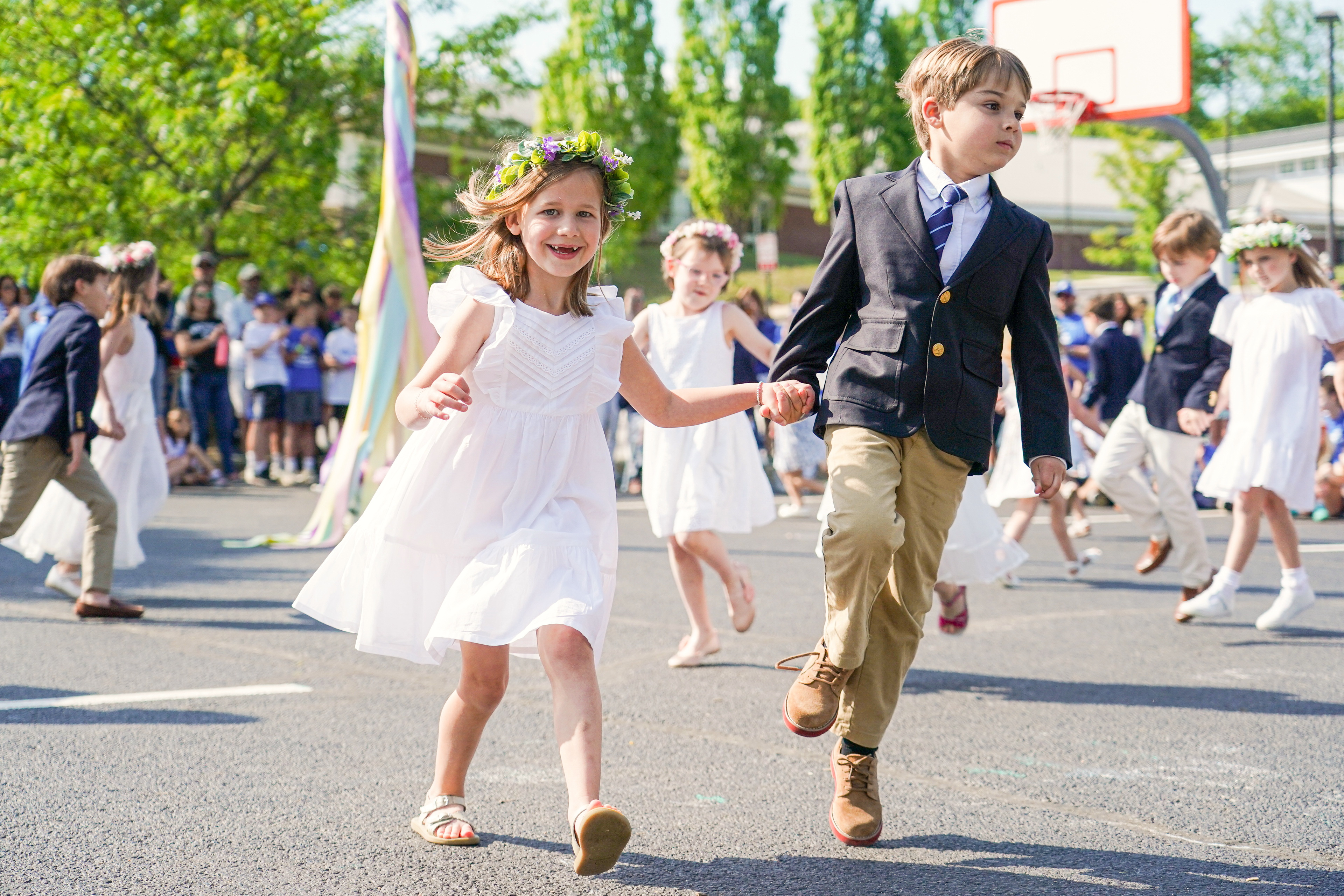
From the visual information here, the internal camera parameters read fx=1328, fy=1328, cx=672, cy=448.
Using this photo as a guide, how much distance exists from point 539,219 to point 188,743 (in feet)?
7.37

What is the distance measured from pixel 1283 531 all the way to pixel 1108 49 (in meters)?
8.35

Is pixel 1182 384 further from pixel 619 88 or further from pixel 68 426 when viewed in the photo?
pixel 619 88

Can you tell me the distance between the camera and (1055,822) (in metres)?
3.67

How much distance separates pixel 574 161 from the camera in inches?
139

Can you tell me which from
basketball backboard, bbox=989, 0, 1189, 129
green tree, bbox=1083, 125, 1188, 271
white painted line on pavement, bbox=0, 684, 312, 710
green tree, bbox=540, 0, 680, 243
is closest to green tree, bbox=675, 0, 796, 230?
green tree, bbox=540, 0, 680, 243

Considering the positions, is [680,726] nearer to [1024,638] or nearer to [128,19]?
[1024,638]

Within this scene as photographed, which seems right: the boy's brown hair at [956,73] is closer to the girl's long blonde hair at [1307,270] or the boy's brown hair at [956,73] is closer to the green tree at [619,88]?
the girl's long blonde hair at [1307,270]

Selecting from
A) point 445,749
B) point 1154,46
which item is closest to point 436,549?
point 445,749

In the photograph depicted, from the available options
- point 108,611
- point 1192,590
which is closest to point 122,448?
point 108,611

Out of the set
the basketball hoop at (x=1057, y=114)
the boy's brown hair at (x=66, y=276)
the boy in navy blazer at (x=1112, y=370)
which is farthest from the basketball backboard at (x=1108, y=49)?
the boy's brown hair at (x=66, y=276)

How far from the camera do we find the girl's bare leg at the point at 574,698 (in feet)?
9.96

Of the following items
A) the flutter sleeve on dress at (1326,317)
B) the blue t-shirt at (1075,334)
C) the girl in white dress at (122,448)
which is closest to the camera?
the flutter sleeve on dress at (1326,317)

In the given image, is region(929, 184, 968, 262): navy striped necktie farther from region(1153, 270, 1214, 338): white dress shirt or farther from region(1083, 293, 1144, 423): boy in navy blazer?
region(1083, 293, 1144, 423): boy in navy blazer

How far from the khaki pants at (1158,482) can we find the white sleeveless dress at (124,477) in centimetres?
565
